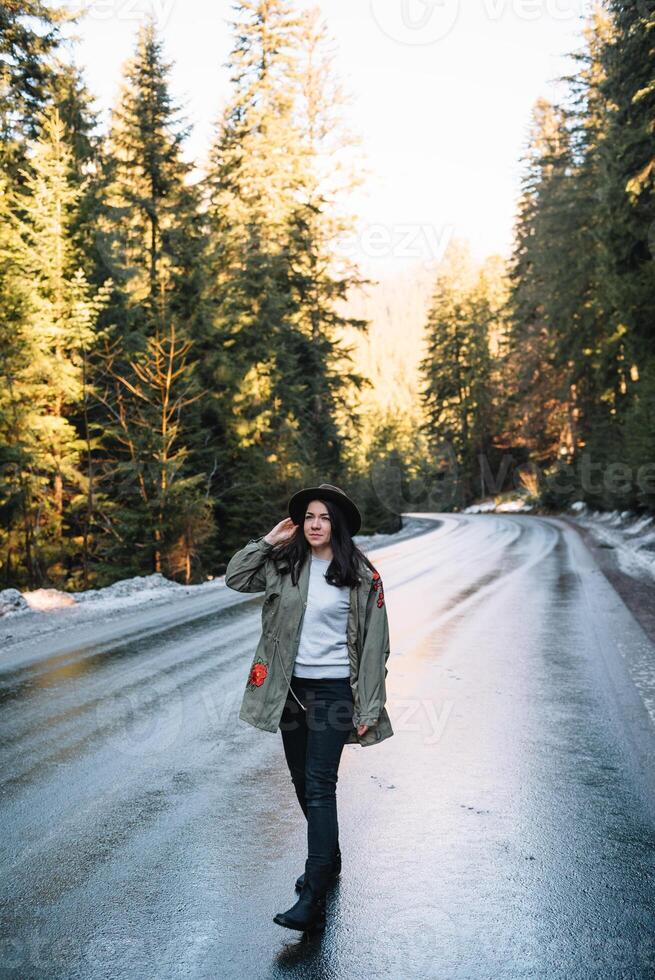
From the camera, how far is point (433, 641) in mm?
10219

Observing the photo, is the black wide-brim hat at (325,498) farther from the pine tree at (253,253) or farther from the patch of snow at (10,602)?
the pine tree at (253,253)

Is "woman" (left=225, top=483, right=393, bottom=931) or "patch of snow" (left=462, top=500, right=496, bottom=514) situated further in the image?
"patch of snow" (left=462, top=500, right=496, bottom=514)

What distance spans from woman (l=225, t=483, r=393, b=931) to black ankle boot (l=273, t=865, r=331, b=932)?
0.10 metres

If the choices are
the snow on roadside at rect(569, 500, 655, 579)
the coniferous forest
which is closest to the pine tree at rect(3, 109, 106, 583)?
the coniferous forest

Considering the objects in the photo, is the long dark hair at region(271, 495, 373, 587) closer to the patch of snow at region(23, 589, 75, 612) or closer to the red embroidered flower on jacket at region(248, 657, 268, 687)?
the red embroidered flower on jacket at region(248, 657, 268, 687)

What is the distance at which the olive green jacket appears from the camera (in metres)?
3.86

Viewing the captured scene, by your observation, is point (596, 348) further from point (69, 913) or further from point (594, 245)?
point (69, 913)

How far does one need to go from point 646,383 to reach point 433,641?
14.0 metres

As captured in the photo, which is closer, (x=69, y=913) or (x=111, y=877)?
(x=69, y=913)

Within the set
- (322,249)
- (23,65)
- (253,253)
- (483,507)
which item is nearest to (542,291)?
(322,249)

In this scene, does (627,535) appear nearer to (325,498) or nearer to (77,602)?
(77,602)

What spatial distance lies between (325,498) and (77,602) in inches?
436

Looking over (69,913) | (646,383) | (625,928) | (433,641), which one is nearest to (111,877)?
(69,913)

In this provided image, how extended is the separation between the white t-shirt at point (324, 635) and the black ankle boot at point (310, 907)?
0.89m
